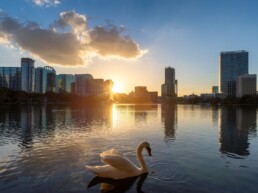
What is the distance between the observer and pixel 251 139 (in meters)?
34.5

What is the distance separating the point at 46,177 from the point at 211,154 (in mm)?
14953

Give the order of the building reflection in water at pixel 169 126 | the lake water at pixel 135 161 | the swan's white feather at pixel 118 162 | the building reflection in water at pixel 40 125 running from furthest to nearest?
the building reflection in water at pixel 40 125
the building reflection in water at pixel 169 126
the swan's white feather at pixel 118 162
the lake water at pixel 135 161

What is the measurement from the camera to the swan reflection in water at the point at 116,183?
1520 cm

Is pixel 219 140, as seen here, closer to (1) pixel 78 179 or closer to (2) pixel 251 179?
(2) pixel 251 179

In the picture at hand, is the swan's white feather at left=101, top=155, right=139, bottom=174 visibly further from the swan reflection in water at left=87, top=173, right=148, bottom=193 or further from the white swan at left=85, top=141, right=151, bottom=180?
the swan reflection in water at left=87, top=173, right=148, bottom=193

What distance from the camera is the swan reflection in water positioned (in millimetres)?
15205

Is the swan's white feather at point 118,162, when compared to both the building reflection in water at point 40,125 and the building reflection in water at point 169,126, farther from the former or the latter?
the building reflection in water at point 169,126

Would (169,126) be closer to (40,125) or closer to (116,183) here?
(40,125)

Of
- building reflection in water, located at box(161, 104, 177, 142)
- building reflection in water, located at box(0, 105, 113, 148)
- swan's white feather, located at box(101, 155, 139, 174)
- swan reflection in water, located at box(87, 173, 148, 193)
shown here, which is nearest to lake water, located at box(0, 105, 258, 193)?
swan reflection in water, located at box(87, 173, 148, 193)

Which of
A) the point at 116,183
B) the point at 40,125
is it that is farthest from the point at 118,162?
the point at 40,125

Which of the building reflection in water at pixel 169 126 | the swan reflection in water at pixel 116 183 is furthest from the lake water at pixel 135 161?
the building reflection in water at pixel 169 126

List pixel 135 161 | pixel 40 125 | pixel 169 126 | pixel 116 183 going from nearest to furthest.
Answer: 1. pixel 116 183
2. pixel 135 161
3. pixel 40 125
4. pixel 169 126

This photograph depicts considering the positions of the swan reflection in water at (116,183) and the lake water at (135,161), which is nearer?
the swan reflection in water at (116,183)

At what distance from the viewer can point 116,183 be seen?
16.0 meters
